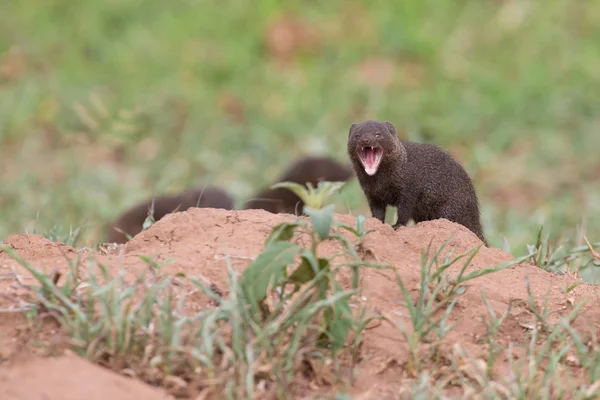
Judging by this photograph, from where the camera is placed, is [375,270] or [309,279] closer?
[309,279]

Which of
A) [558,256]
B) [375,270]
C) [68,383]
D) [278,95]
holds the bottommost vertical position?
[68,383]

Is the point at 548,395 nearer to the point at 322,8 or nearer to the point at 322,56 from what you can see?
the point at 322,56

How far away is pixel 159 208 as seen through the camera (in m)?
6.43

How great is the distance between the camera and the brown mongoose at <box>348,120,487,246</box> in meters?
4.52

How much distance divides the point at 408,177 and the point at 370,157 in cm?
19

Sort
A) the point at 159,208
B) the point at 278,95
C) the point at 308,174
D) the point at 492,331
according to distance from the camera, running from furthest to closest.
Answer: the point at 278,95, the point at 308,174, the point at 159,208, the point at 492,331

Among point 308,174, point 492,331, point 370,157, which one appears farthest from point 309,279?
point 308,174

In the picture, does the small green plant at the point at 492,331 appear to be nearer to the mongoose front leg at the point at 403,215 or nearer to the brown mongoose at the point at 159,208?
the mongoose front leg at the point at 403,215

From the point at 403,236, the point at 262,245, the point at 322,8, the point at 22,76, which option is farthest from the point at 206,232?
the point at 322,8

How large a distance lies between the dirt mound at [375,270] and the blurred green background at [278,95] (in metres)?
3.26

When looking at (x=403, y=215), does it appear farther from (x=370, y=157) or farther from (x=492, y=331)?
(x=492, y=331)

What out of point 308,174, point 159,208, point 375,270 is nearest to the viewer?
point 375,270

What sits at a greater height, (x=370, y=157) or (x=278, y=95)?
(x=278, y=95)

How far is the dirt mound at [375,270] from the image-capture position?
10.6 feet
